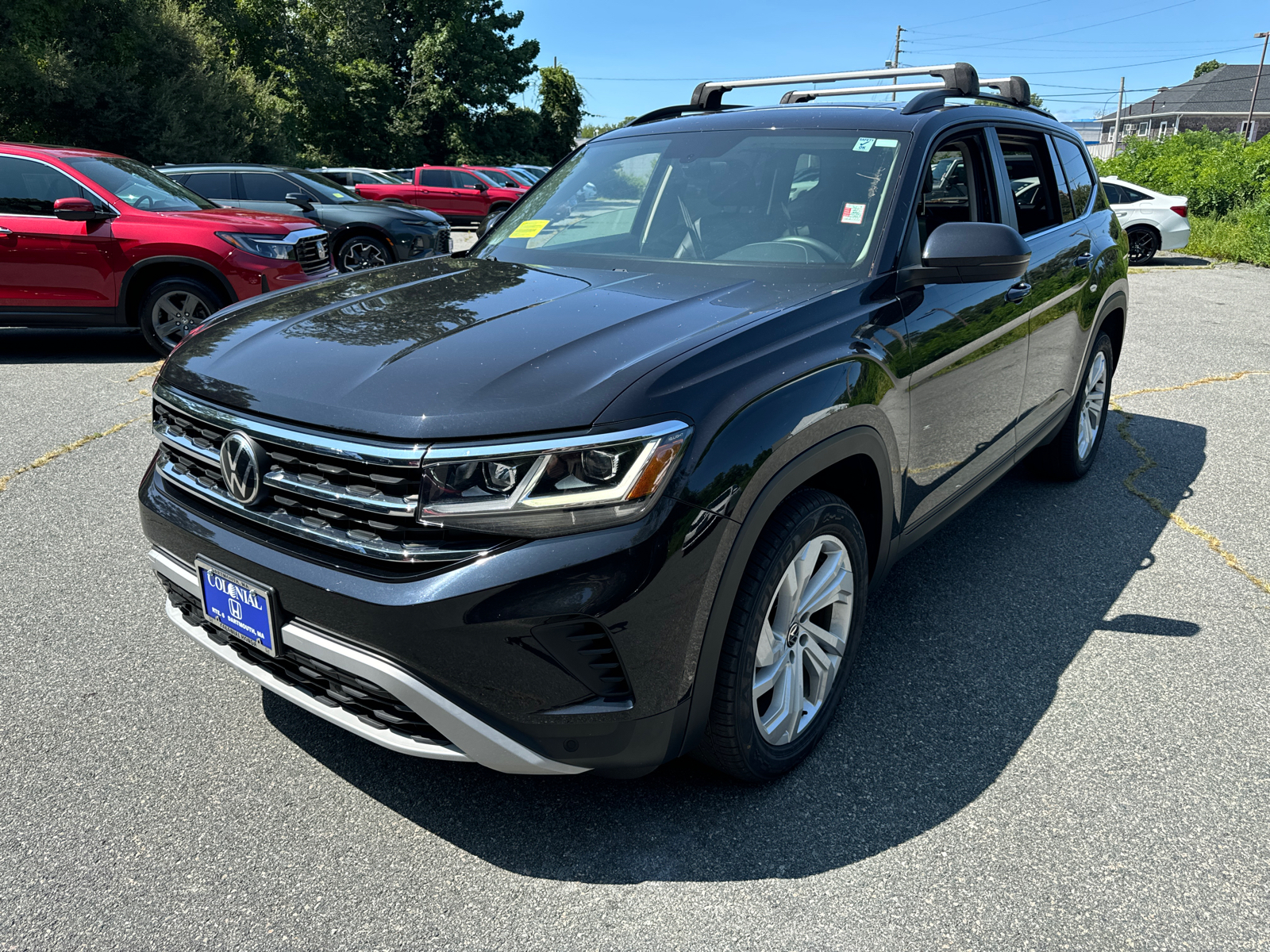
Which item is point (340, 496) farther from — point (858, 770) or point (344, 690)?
point (858, 770)

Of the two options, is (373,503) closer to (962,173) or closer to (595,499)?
(595,499)

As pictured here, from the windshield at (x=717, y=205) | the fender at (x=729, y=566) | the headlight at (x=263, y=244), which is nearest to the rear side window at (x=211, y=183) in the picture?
the headlight at (x=263, y=244)

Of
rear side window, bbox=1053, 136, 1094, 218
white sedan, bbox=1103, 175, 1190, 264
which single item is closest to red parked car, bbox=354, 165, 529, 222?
white sedan, bbox=1103, 175, 1190, 264

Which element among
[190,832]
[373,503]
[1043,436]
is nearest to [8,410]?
[190,832]

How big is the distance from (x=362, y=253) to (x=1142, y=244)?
13050 millimetres

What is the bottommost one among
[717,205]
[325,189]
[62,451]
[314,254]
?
[62,451]

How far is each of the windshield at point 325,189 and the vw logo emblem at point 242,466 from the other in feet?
36.7

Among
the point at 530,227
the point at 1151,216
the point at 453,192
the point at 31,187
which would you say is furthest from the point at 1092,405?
the point at 453,192

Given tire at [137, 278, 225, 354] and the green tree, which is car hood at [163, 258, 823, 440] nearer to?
tire at [137, 278, 225, 354]

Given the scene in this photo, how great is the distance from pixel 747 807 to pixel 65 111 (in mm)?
27377

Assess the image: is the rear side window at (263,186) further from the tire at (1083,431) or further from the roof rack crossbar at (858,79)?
the tire at (1083,431)

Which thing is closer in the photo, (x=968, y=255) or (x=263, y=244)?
(x=968, y=255)

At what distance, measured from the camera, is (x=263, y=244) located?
772 centimetres

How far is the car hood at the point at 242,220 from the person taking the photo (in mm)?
7727
